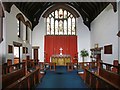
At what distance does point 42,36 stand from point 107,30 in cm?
716

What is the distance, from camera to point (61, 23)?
723 inches

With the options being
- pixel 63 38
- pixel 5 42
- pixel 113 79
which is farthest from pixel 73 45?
pixel 113 79

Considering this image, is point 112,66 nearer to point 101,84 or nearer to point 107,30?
point 101,84

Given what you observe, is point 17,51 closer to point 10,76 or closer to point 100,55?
point 100,55

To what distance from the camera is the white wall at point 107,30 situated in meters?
10.6

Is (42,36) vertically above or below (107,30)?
above

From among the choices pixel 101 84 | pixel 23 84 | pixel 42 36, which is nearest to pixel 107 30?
pixel 42 36

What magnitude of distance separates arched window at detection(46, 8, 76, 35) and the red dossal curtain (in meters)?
0.52

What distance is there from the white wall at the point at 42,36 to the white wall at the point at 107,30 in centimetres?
274

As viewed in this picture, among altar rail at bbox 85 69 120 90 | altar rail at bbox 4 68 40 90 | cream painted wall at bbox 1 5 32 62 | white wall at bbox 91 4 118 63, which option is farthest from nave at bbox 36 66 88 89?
white wall at bbox 91 4 118 63

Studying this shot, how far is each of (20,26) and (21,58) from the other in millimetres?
1986

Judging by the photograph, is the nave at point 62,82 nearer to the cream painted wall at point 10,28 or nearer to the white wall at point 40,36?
the cream painted wall at point 10,28

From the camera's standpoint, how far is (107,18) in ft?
40.0

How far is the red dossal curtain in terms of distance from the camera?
1792 centimetres
